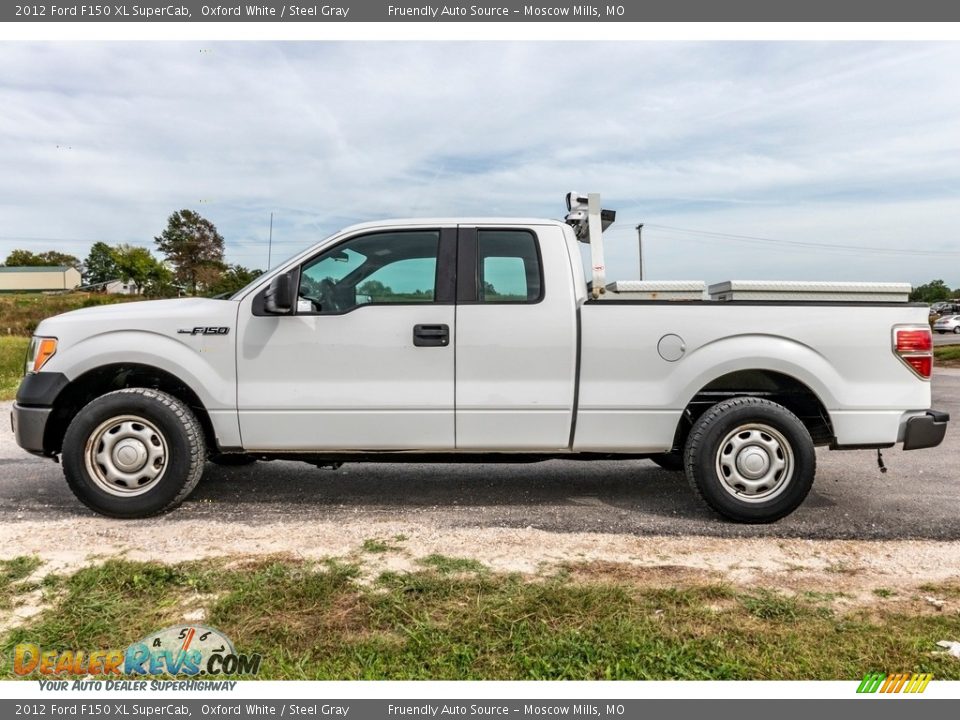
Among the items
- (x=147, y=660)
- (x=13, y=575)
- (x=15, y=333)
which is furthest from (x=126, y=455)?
Answer: (x=15, y=333)

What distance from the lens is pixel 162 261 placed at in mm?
95000

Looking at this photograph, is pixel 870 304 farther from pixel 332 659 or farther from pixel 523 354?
pixel 332 659

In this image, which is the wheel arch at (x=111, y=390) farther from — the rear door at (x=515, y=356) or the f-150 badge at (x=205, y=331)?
the rear door at (x=515, y=356)

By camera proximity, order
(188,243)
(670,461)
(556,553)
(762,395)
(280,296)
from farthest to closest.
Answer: (188,243), (670,461), (762,395), (280,296), (556,553)

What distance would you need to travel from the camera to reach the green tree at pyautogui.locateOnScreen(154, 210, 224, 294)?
80250mm

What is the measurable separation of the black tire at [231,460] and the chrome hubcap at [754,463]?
3.82 metres

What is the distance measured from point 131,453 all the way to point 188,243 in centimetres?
8451

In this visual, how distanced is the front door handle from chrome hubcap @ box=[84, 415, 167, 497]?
1823mm

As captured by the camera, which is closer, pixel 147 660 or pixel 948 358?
pixel 147 660

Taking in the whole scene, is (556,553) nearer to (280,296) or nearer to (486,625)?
(486,625)

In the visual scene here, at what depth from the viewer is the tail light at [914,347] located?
4695mm

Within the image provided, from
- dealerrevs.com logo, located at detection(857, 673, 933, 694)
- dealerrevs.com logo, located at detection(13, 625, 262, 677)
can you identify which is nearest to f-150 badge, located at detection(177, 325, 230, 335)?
dealerrevs.com logo, located at detection(13, 625, 262, 677)

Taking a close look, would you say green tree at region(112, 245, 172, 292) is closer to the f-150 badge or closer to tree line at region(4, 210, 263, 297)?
tree line at region(4, 210, 263, 297)

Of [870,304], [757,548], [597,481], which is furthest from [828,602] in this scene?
[597,481]
